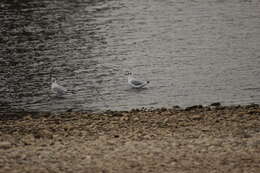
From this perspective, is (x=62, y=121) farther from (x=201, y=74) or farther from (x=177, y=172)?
(x=201, y=74)

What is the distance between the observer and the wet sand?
13188 mm

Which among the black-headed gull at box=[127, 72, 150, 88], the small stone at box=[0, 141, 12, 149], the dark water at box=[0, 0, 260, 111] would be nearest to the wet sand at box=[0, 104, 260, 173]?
the small stone at box=[0, 141, 12, 149]

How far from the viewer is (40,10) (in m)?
38.5

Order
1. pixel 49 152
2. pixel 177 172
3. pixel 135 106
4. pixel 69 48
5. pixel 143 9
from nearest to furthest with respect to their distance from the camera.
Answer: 1. pixel 177 172
2. pixel 49 152
3. pixel 135 106
4. pixel 69 48
5. pixel 143 9

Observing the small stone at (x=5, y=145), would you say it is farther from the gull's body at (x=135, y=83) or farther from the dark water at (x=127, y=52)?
the gull's body at (x=135, y=83)

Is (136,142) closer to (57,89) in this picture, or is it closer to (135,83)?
(57,89)

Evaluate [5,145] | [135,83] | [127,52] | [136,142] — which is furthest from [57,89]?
[136,142]

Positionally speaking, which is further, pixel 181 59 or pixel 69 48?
pixel 69 48

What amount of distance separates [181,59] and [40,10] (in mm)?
13919

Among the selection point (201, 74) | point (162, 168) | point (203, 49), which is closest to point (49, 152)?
point (162, 168)

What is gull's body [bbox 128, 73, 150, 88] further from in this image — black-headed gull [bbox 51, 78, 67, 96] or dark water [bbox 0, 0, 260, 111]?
black-headed gull [bbox 51, 78, 67, 96]

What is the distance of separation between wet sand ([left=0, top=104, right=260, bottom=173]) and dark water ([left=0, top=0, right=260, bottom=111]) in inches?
136

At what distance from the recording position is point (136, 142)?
594 inches

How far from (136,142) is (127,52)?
14.9 metres
